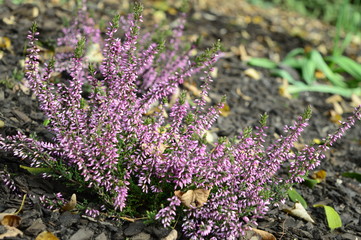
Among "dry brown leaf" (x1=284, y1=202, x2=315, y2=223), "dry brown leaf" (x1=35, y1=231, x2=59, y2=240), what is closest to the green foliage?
"dry brown leaf" (x1=284, y1=202, x2=315, y2=223)

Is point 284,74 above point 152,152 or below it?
below

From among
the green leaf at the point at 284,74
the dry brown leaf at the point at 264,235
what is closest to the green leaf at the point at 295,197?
the dry brown leaf at the point at 264,235

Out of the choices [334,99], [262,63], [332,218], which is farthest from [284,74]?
[332,218]

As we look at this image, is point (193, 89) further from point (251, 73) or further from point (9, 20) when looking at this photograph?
point (9, 20)

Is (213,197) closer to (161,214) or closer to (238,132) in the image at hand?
(161,214)

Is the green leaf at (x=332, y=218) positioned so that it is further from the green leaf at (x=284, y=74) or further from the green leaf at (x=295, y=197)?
the green leaf at (x=284, y=74)

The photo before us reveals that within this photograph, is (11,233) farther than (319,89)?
No
